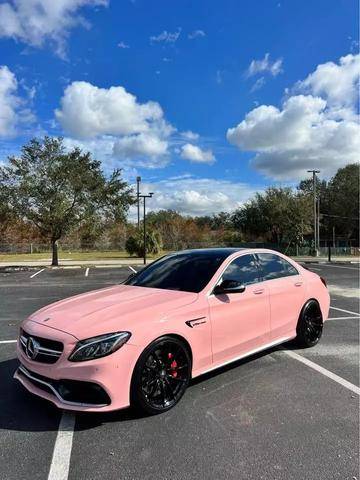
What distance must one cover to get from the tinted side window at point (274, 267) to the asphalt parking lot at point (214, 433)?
1153 mm

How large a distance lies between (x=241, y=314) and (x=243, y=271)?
0.64 metres

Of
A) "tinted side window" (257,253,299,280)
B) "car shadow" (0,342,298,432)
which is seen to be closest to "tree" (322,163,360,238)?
"tinted side window" (257,253,299,280)

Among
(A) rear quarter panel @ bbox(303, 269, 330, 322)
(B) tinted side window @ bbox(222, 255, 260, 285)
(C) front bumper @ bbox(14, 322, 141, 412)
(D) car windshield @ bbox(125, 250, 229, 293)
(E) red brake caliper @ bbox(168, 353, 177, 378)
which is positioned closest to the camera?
(C) front bumper @ bbox(14, 322, 141, 412)

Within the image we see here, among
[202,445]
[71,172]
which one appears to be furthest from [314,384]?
[71,172]

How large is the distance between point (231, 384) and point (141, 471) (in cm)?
192

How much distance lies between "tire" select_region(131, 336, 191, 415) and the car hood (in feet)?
0.90

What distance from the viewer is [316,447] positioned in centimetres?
354

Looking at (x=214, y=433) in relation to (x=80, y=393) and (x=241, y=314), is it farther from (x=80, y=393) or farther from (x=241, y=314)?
(x=241, y=314)

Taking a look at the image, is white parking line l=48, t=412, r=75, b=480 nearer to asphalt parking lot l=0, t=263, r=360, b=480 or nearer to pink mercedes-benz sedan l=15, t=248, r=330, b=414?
asphalt parking lot l=0, t=263, r=360, b=480

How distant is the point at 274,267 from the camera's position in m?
6.05

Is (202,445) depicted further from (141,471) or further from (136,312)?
(136,312)

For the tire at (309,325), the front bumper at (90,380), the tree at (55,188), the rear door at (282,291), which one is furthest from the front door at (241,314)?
the tree at (55,188)

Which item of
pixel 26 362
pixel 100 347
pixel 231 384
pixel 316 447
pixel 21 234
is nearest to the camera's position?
pixel 316 447

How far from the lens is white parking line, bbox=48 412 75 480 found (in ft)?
10.4
